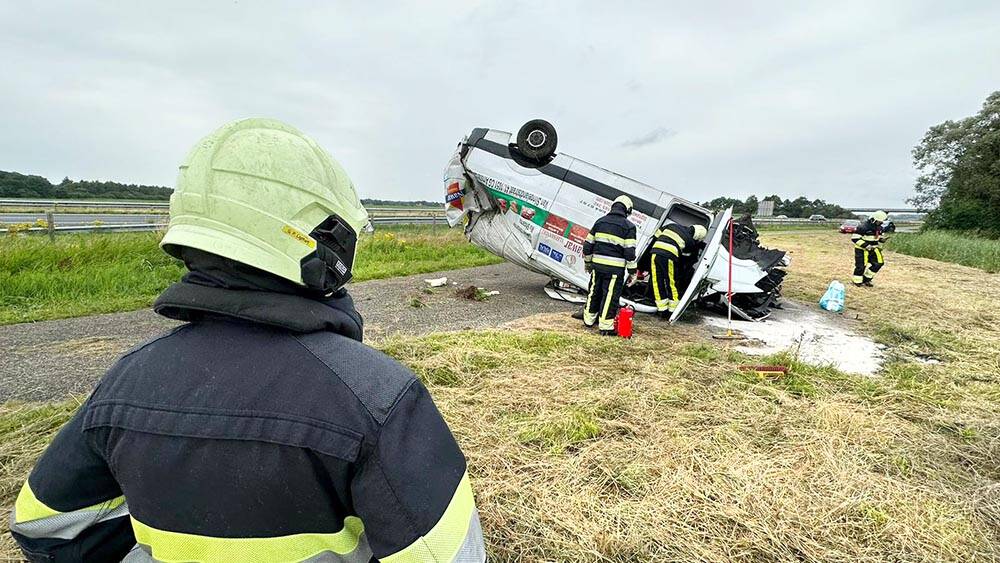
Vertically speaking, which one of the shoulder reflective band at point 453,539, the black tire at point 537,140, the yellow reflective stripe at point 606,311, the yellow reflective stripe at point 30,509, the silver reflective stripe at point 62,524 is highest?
the black tire at point 537,140

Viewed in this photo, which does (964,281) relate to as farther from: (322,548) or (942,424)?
(322,548)

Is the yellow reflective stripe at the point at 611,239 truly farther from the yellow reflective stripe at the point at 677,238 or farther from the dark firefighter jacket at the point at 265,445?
the dark firefighter jacket at the point at 265,445

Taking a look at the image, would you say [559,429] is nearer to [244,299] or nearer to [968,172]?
[244,299]

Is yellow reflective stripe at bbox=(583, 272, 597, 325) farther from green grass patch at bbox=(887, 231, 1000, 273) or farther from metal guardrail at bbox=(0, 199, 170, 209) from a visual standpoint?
metal guardrail at bbox=(0, 199, 170, 209)

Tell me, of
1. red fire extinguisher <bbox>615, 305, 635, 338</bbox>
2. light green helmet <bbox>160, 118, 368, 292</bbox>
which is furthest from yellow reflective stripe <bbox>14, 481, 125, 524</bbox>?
red fire extinguisher <bbox>615, 305, 635, 338</bbox>

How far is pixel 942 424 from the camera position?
3537mm

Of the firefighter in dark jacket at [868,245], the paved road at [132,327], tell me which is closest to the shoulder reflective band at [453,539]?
the paved road at [132,327]

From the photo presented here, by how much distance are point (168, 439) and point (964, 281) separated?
15432mm

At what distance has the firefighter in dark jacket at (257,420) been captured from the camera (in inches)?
32.6

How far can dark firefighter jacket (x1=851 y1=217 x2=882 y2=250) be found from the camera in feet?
31.9

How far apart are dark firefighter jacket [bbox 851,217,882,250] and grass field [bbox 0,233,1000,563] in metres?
5.10

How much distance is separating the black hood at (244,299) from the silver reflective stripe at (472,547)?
0.45 meters

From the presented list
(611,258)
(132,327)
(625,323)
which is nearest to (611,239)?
(611,258)

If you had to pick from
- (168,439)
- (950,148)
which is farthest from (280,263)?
(950,148)
